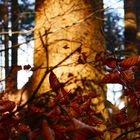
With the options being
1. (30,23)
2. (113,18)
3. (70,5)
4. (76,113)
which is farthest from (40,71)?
(113,18)

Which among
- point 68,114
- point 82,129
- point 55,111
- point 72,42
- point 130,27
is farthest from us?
point 130,27

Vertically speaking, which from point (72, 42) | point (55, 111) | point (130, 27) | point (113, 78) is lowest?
point (55, 111)

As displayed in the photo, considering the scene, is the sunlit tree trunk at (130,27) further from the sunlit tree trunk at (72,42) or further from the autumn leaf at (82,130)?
the autumn leaf at (82,130)

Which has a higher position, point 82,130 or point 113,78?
point 113,78

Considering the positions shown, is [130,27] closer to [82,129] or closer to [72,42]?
[72,42]

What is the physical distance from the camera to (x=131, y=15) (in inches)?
233

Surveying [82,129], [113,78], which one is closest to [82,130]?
[82,129]

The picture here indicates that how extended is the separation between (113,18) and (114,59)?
13.1 m

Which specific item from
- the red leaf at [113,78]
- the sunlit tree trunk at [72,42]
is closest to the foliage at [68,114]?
the red leaf at [113,78]

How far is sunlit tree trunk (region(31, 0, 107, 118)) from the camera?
2.60 m

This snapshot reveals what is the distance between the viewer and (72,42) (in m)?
2.67

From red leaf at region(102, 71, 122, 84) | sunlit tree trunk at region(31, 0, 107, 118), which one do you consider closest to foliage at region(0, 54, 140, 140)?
red leaf at region(102, 71, 122, 84)

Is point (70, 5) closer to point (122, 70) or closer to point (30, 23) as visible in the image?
point (122, 70)

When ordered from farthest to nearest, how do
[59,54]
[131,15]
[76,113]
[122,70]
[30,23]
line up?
[30,23], [131,15], [59,54], [76,113], [122,70]
